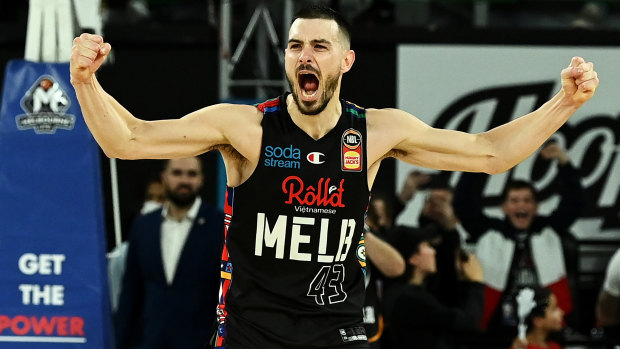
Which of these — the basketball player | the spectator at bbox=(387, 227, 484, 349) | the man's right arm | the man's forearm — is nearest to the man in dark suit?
the spectator at bbox=(387, 227, 484, 349)

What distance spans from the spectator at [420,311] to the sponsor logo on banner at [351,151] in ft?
10.4

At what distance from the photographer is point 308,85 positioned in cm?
413

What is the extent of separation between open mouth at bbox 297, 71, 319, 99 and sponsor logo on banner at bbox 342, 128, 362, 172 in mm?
223

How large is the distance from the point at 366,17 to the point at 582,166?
7.28 feet

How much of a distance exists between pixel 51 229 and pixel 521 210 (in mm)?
3754

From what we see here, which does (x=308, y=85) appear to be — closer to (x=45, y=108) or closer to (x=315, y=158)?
(x=315, y=158)

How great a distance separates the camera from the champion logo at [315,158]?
4105mm

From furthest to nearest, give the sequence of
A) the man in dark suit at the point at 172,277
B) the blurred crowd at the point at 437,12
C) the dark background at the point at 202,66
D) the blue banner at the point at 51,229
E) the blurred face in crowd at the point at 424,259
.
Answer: the blurred crowd at the point at 437,12 → the dark background at the point at 202,66 → the blurred face in crowd at the point at 424,259 → the man in dark suit at the point at 172,277 → the blue banner at the point at 51,229

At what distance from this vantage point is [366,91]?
8531 millimetres

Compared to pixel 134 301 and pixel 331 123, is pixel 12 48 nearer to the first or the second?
pixel 134 301

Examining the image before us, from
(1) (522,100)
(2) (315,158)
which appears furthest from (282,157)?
(1) (522,100)

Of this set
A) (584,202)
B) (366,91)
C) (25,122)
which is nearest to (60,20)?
(25,122)

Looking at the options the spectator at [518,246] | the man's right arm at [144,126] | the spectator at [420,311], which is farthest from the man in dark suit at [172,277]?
the man's right arm at [144,126]

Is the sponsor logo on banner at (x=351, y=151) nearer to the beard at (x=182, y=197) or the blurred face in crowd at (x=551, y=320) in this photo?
the beard at (x=182, y=197)
